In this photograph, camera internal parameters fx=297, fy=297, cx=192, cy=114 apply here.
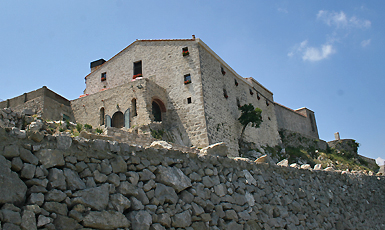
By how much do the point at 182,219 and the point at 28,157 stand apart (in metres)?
2.82

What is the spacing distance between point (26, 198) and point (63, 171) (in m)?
0.61

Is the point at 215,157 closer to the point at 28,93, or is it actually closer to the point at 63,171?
the point at 63,171

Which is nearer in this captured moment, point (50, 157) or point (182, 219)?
point (50, 157)

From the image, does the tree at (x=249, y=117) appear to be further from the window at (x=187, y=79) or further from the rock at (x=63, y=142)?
the rock at (x=63, y=142)

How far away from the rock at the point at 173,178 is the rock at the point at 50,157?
1824 mm

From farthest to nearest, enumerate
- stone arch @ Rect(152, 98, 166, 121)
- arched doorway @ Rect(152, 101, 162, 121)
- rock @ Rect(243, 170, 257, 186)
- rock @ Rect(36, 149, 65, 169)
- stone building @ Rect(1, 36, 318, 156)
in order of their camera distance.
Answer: stone arch @ Rect(152, 98, 166, 121) < arched doorway @ Rect(152, 101, 162, 121) < stone building @ Rect(1, 36, 318, 156) < rock @ Rect(243, 170, 257, 186) < rock @ Rect(36, 149, 65, 169)

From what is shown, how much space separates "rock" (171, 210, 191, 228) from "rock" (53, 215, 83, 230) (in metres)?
1.80

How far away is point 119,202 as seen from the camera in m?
4.66

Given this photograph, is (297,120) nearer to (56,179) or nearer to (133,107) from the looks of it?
(133,107)

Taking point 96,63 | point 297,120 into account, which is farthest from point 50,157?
point 297,120

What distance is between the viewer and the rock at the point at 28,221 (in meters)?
3.59

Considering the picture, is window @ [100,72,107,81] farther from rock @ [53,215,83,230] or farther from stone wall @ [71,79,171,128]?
rock @ [53,215,83,230]

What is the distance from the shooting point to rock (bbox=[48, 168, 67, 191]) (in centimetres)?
409

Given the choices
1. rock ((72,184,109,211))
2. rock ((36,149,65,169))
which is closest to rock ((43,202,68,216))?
rock ((72,184,109,211))
